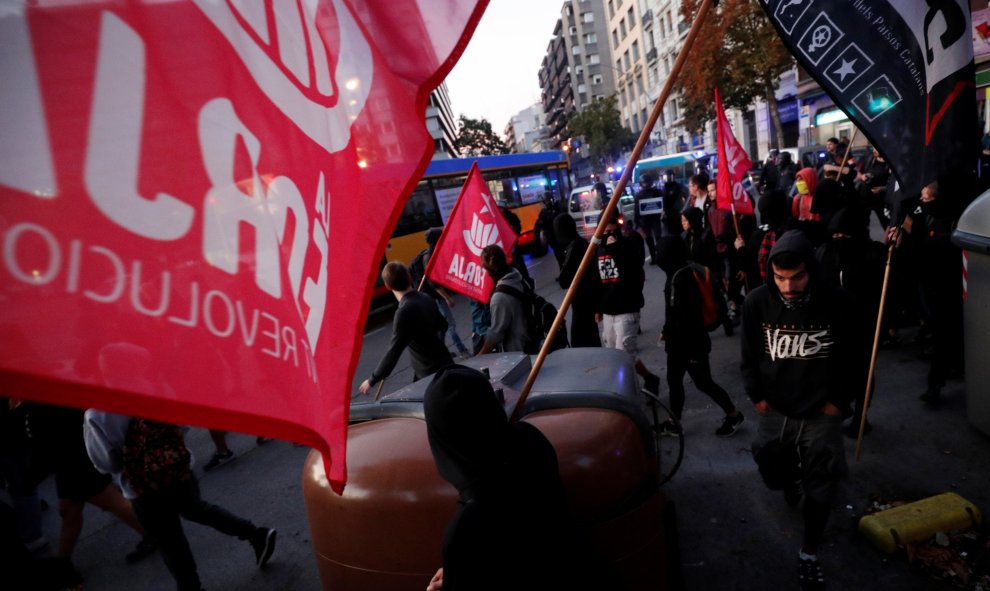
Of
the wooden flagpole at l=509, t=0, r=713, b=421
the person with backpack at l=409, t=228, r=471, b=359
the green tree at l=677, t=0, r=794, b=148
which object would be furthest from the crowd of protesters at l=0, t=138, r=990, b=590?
the green tree at l=677, t=0, r=794, b=148

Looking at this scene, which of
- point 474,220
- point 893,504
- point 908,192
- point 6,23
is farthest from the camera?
point 474,220

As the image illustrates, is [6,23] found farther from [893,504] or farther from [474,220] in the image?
[474,220]

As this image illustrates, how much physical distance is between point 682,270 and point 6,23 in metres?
4.40

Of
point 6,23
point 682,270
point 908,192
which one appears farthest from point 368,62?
point 682,270

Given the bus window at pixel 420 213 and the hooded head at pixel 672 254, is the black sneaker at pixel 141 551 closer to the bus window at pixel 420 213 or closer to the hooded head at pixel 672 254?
the hooded head at pixel 672 254

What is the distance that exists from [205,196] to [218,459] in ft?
19.2

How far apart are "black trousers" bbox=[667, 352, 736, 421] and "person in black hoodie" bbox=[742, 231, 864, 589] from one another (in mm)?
1469

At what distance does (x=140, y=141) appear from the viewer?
921mm

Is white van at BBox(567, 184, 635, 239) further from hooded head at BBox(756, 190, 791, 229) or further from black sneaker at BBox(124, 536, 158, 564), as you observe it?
black sneaker at BBox(124, 536, 158, 564)

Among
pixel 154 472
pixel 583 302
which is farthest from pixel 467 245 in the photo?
pixel 154 472

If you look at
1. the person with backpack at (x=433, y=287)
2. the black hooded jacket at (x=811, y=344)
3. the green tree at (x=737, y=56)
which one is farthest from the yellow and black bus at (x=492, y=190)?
the green tree at (x=737, y=56)

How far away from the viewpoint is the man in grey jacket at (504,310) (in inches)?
186

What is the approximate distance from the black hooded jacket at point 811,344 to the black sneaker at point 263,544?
361 centimetres

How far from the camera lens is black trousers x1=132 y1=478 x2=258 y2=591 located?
344 centimetres
